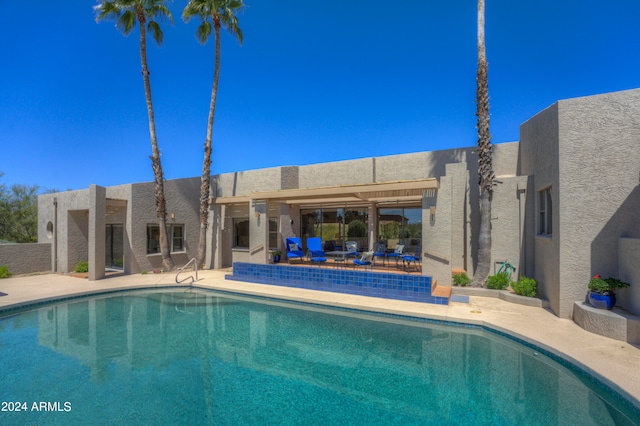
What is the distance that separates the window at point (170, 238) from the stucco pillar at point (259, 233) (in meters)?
5.73

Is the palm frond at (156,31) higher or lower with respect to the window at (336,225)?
higher

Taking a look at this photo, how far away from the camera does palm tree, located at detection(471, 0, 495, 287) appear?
10.6 metres

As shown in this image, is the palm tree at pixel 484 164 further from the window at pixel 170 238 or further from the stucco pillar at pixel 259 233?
the window at pixel 170 238

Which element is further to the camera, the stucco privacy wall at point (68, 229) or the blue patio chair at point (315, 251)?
the stucco privacy wall at point (68, 229)

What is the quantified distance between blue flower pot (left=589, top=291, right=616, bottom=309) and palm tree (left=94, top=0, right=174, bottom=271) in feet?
52.2

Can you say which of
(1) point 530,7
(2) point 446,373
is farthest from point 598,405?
(1) point 530,7

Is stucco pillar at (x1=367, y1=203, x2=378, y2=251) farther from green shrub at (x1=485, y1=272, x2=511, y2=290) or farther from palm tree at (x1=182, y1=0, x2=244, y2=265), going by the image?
palm tree at (x1=182, y1=0, x2=244, y2=265)

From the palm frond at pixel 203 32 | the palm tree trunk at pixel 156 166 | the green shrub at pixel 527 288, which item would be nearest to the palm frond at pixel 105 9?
the palm tree trunk at pixel 156 166

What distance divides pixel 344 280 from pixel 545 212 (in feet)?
21.7

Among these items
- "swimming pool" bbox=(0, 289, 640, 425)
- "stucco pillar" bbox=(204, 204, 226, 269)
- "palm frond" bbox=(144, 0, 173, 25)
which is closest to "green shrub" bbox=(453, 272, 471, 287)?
"swimming pool" bbox=(0, 289, 640, 425)

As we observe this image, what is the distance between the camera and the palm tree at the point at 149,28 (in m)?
14.4

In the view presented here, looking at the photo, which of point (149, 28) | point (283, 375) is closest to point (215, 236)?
point (149, 28)

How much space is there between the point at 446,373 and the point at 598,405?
2.05m

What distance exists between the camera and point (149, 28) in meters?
15.8
